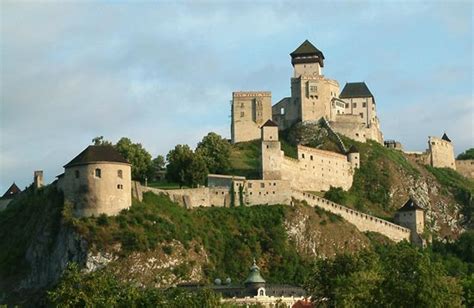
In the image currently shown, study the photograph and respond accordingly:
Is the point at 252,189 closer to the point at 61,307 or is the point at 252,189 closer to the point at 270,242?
the point at 270,242

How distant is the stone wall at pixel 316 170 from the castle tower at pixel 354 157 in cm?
162

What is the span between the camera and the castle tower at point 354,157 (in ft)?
506

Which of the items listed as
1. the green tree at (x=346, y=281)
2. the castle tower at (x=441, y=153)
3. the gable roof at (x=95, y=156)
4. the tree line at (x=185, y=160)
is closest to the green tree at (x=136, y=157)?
the tree line at (x=185, y=160)

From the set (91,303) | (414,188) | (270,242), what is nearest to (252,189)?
(270,242)

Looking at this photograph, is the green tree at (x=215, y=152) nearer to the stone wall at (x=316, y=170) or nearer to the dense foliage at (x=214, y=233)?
the stone wall at (x=316, y=170)

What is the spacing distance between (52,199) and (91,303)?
39415 millimetres

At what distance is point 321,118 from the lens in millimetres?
160875

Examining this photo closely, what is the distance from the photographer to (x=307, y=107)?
161m

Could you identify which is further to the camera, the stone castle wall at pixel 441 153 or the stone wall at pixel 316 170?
the stone castle wall at pixel 441 153

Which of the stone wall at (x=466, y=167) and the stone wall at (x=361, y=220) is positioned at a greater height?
the stone wall at (x=466, y=167)

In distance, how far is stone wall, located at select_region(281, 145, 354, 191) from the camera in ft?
471

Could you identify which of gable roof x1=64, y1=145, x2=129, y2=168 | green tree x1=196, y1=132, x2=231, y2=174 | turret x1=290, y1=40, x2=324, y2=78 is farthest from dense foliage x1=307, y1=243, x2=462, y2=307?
turret x1=290, y1=40, x2=324, y2=78

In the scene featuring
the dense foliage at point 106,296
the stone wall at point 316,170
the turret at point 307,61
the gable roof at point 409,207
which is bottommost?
the dense foliage at point 106,296

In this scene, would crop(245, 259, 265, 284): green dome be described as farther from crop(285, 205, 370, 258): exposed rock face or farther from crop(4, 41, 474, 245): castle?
crop(4, 41, 474, 245): castle
